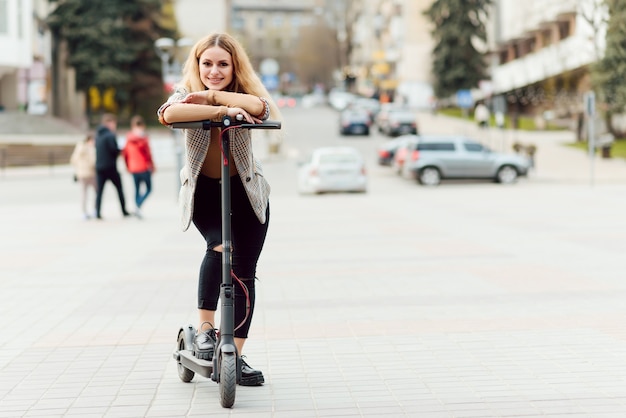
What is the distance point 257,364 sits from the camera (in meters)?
6.47

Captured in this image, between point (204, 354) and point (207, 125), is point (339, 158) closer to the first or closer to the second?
point (204, 354)

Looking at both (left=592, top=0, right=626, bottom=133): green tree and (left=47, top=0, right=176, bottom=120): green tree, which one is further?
(left=47, top=0, right=176, bottom=120): green tree

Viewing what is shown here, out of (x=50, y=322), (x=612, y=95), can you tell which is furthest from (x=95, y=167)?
(x=612, y=95)

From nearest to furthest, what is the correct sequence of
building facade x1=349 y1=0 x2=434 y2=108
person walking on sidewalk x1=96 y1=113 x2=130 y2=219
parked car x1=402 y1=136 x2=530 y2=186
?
1. person walking on sidewalk x1=96 y1=113 x2=130 y2=219
2. parked car x1=402 y1=136 x2=530 y2=186
3. building facade x1=349 y1=0 x2=434 y2=108

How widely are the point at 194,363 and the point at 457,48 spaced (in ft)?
233

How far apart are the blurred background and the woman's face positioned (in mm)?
30661

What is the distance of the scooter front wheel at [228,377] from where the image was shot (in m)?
5.20

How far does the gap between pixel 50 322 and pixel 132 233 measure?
8430mm

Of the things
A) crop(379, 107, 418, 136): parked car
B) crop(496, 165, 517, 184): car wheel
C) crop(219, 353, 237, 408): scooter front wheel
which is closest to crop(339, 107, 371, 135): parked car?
crop(379, 107, 418, 136): parked car

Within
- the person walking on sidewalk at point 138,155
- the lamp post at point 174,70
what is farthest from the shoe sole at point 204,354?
the person walking on sidewalk at point 138,155

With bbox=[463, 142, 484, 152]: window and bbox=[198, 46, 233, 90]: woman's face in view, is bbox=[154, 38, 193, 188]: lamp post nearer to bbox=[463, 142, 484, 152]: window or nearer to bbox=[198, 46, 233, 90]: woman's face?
bbox=[198, 46, 233, 90]: woman's face

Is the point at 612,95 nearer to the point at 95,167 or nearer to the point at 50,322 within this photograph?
the point at 95,167

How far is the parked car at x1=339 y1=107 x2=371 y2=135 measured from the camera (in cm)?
6444

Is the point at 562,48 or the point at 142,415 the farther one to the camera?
the point at 562,48
